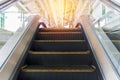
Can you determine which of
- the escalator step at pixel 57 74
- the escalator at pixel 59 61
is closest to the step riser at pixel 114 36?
the escalator at pixel 59 61

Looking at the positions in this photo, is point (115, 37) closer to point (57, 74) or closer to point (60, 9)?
point (57, 74)

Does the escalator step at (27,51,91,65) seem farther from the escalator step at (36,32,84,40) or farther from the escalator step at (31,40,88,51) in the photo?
the escalator step at (36,32,84,40)

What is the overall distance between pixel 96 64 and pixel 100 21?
159cm

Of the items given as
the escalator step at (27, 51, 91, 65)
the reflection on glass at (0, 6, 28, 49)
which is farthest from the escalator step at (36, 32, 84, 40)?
the escalator step at (27, 51, 91, 65)

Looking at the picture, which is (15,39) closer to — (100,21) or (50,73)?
(50,73)

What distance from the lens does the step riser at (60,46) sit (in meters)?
3.37

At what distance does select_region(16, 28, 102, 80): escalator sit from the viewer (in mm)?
2500

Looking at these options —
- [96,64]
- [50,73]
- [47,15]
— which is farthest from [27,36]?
[47,15]

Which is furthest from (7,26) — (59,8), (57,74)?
(59,8)

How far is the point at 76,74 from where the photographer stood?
2.50m

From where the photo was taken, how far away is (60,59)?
9.64 ft

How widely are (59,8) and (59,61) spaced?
802 centimetres

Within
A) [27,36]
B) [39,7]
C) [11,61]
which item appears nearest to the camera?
[11,61]

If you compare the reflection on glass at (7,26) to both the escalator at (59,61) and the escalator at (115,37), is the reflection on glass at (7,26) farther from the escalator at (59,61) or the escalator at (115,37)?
the escalator at (115,37)
